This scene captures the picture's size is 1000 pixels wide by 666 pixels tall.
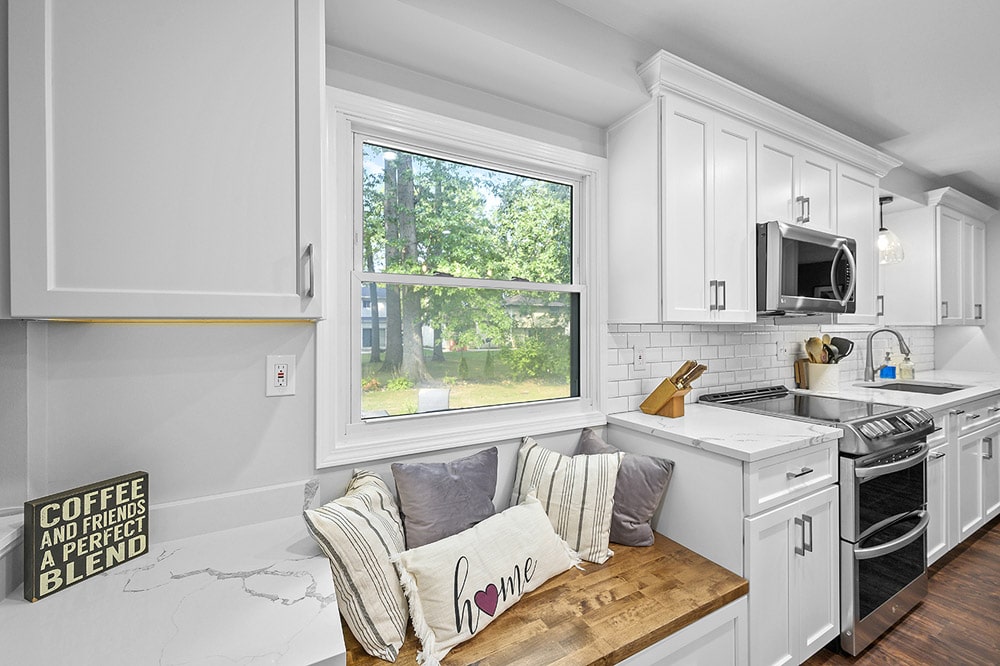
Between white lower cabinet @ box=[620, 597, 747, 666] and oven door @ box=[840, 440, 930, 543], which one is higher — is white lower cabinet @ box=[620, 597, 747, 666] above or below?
below

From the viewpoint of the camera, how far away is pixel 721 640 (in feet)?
4.89

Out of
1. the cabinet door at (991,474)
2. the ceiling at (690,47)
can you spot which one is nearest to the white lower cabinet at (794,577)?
the ceiling at (690,47)

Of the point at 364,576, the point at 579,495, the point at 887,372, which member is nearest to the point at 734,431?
the point at 579,495

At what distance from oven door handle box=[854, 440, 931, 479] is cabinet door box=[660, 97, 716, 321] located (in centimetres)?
84

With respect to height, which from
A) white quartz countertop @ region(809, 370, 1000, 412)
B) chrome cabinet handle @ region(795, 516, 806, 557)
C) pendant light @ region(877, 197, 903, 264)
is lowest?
chrome cabinet handle @ region(795, 516, 806, 557)

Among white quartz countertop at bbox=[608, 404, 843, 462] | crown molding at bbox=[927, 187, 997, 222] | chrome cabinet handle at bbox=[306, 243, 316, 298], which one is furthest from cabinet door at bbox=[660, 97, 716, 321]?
crown molding at bbox=[927, 187, 997, 222]

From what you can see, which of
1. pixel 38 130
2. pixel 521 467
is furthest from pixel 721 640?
pixel 38 130

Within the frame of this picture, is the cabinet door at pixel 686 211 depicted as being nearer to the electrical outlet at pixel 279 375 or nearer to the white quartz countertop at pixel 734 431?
the white quartz countertop at pixel 734 431

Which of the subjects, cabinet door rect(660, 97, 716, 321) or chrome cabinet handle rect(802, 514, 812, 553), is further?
cabinet door rect(660, 97, 716, 321)

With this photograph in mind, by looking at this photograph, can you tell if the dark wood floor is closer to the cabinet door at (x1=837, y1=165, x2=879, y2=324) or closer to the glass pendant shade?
the cabinet door at (x1=837, y1=165, x2=879, y2=324)

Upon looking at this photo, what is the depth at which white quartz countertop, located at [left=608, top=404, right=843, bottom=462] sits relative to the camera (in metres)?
1.60

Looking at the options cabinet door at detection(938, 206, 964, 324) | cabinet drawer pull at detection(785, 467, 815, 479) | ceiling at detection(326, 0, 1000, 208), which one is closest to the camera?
ceiling at detection(326, 0, 1000, 208)

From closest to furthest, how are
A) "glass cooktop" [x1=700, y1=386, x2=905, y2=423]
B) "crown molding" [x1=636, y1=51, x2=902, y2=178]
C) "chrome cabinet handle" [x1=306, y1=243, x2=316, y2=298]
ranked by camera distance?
1. "chrome cabinet handle" [x1=306, y1=243, x2=316, y2=298]
2. "crown molding" [x1=636, y1=51, x2=902, y2=178]
3. "glass cooktop" [x1=700, y1=386, x2=905, y2=423]

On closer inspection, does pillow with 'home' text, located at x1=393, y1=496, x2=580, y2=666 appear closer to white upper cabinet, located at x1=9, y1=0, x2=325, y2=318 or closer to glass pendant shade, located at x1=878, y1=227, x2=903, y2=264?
white upper cabinet, located at x1=9, y1=0, x2=325, y2=318
